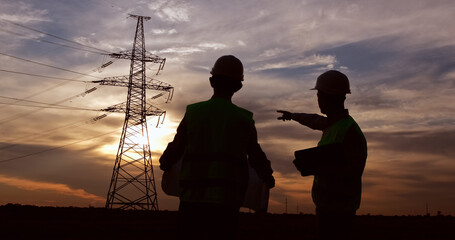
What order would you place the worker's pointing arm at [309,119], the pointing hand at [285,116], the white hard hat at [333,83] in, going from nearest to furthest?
the white hard hat at [333,83] < the worker's pointing arm at [309,119] < the pointing hand at [285,116]

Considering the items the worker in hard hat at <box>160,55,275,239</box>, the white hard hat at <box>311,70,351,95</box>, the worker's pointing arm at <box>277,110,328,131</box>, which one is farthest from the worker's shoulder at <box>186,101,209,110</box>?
the worker's pointing arm at <box>277,110,328,131</box>

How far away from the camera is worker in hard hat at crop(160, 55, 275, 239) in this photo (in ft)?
13.0

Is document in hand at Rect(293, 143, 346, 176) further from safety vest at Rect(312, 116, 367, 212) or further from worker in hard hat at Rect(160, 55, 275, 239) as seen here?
worker in hard hat at Rect(160, 55, 275, 239)

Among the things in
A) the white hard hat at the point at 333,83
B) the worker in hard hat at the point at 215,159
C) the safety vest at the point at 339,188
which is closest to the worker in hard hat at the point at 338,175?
the safety vest at the point at 339,188

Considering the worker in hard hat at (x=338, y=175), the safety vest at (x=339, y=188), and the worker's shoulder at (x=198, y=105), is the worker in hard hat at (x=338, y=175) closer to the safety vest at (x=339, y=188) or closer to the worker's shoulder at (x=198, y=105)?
the safety vest at (x=339, y=188)

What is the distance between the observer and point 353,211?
16.7ft

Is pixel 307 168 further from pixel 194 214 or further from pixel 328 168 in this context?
pixel 194 214

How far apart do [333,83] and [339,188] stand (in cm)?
116

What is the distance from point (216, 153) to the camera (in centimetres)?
402

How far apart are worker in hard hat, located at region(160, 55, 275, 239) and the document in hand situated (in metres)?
0.83

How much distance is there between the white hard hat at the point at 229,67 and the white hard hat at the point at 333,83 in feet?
4.83

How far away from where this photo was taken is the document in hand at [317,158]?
4.95 m

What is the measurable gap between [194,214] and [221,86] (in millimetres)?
1064

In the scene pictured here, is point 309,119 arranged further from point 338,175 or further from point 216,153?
point 216,153
